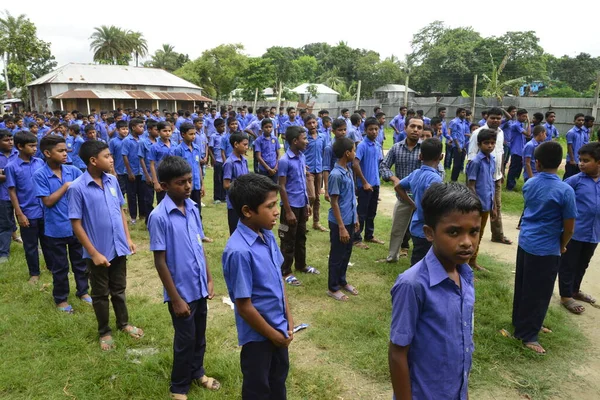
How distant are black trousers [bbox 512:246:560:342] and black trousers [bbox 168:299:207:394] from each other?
111 inches

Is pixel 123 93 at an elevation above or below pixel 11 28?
below

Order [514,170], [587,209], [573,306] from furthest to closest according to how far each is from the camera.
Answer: [514,170] → [573,306] → [587,209]

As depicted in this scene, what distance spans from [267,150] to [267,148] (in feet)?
0.13

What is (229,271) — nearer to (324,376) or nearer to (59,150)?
(324,376)

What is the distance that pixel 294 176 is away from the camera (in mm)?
4957

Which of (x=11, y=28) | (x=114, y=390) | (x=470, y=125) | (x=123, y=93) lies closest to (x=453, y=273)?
(x=114, y=390)

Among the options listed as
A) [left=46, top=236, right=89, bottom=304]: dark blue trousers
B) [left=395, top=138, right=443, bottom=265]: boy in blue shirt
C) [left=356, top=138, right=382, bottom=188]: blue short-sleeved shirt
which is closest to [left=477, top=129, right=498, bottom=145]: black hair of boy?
[left=395, top=138, right=443, bottom=265]: boy in blue shirt

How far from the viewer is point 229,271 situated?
7.09ft

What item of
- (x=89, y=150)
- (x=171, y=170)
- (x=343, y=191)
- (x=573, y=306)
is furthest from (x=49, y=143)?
(x=573, y=306)

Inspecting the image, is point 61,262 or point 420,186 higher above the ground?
point 420,186

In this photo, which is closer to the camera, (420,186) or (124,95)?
(420,186)

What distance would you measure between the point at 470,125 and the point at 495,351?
8.65m

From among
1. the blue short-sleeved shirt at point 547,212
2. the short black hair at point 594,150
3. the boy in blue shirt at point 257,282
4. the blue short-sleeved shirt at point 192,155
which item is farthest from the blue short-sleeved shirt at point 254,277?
the blue short-sleeved shirt at point 192,155

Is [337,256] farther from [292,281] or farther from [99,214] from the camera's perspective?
[99,214]
